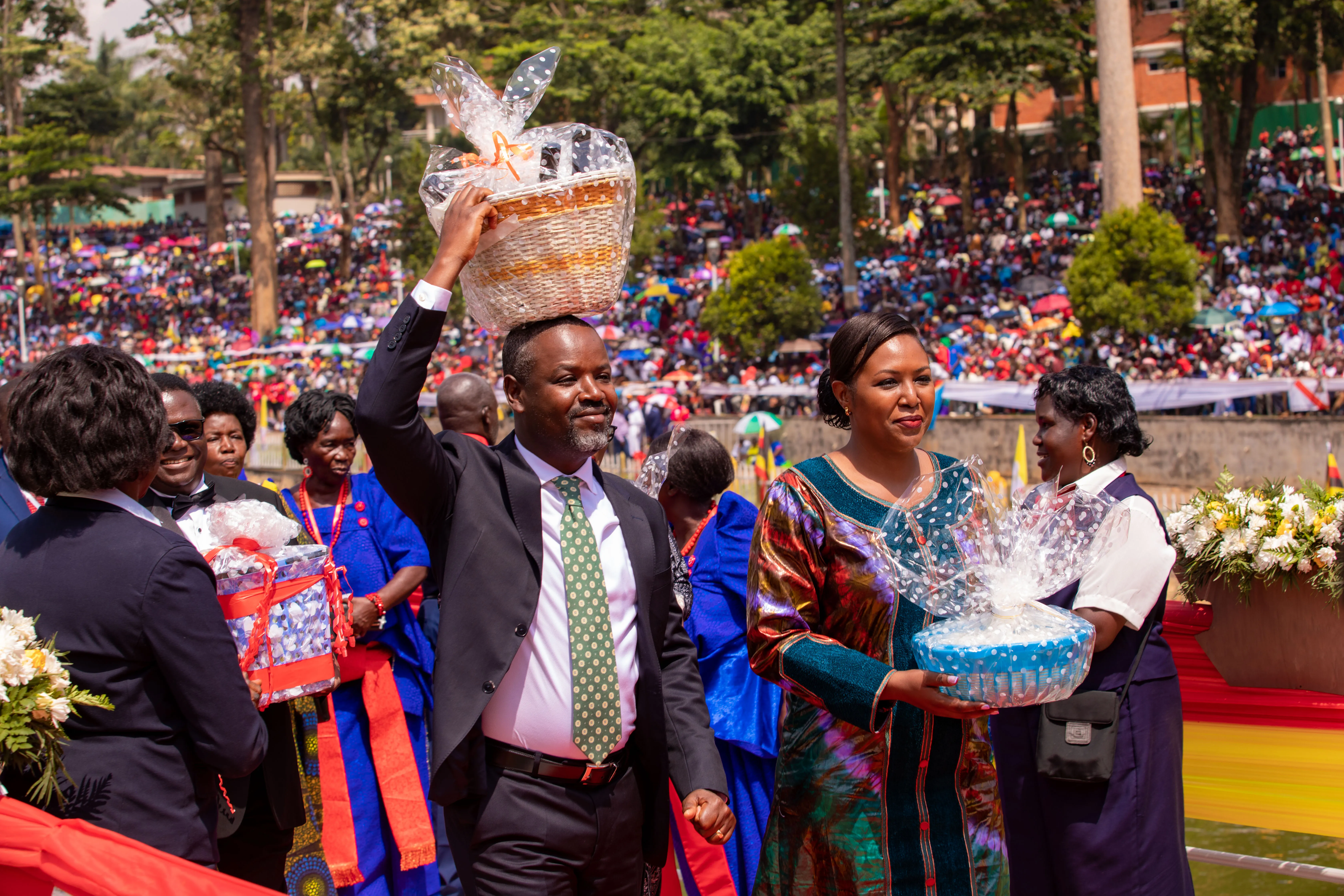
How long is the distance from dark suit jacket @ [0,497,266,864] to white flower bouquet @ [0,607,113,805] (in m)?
0.06

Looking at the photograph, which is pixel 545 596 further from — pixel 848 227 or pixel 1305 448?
pixel 848 227

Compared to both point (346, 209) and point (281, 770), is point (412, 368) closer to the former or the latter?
point (281, 770)

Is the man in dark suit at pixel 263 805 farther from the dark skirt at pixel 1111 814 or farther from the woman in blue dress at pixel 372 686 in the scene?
the dark skirt at pixel 1111 814

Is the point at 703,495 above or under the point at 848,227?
under

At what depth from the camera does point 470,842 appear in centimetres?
252

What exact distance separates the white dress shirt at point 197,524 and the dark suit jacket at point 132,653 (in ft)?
0.52

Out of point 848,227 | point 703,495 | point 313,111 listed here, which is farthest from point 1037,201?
point 703,495

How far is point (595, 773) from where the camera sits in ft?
8.39

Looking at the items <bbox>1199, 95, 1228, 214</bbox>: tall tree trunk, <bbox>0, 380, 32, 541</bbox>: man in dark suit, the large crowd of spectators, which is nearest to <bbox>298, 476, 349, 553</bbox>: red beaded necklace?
<bbox>0, 380, 32, 541</bbox>: man in dark suit

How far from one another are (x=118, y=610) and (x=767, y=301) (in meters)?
22.8

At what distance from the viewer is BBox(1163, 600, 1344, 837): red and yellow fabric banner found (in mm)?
4039

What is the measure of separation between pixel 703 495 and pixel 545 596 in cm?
154

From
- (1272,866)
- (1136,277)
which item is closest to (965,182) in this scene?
(1136,277)

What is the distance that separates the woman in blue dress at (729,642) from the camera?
3.94m
